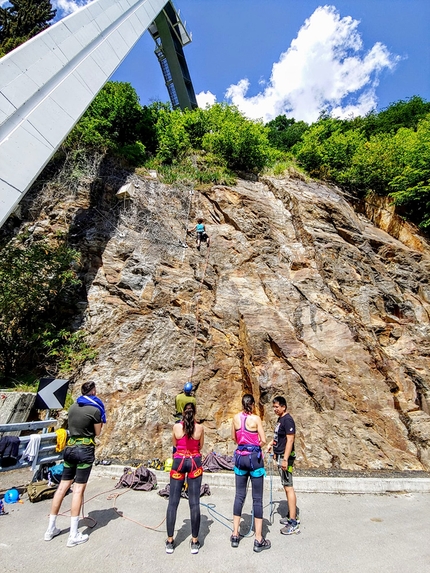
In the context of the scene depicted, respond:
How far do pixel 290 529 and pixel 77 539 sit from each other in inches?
107

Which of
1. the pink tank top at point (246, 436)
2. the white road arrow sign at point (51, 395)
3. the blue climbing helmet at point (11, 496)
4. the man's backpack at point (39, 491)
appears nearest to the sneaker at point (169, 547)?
the pink tank top at point (246, 436)

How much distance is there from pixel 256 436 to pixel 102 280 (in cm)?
898

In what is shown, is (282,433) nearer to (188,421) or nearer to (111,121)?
(188,421)

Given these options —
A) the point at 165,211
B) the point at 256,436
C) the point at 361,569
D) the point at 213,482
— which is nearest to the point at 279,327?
the point at 213,482

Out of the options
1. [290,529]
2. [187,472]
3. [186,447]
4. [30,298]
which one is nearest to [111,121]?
[30,298]

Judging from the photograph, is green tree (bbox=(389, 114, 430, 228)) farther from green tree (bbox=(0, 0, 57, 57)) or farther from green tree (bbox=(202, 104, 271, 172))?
green tree (bbox=(0, 0, 57, 57))

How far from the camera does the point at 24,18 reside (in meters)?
18.4

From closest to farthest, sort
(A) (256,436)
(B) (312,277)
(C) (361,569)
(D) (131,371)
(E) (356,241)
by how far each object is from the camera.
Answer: (C) (361,569) < (A) (256,436) < (D) (131,371) < (B) (312,277) < (E) (356,241)

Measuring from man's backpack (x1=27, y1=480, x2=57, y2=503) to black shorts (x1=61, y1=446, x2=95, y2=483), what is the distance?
1551mm

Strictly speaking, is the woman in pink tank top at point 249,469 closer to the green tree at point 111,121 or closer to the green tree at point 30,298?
the green tree at point 30,298

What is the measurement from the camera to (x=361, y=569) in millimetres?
3131

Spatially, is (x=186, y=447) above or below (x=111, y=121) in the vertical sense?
below

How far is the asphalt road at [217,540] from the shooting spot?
3.12m

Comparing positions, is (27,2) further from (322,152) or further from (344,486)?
(344,486)
